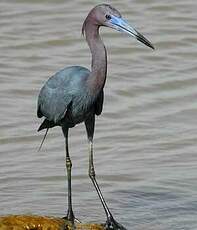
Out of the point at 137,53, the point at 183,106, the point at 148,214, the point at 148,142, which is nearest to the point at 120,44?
the point at 137,53

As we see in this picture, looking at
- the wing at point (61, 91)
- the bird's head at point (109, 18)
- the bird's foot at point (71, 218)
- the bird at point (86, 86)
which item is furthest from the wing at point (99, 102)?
the bird's foot at point (71, 218)

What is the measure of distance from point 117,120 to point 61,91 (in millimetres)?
2835

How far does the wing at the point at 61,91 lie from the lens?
6.91m

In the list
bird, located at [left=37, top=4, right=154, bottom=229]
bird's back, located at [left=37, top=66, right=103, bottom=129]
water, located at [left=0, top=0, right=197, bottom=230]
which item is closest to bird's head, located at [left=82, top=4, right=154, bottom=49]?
bird, located at [left=37, top=4, right=154, bottom=229]

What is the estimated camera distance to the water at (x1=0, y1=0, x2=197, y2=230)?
794cm

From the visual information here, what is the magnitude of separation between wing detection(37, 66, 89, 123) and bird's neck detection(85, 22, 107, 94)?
11cm

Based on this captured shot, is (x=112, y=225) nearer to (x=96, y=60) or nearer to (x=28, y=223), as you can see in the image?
(x=28, y=223)

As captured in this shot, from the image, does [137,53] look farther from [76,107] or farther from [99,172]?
[76,107]

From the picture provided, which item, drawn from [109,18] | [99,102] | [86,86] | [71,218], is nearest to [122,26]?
[109,18]

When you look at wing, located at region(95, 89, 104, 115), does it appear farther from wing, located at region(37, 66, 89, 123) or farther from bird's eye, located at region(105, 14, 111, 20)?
bird's eye, located at region(105, 14, 111, 20)

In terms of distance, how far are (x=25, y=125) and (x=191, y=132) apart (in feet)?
5.09

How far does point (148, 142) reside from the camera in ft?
30.2

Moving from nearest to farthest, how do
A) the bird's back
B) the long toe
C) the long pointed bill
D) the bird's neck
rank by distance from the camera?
the long pointed bill < the bird's neck < the bird's back < the long toe

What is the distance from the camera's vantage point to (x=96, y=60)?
22.3 feet
